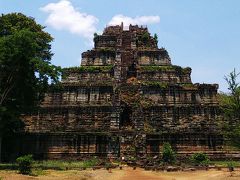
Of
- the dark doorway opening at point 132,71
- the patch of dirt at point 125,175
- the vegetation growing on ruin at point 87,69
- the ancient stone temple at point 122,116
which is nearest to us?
the patch of dirt at point 125,175

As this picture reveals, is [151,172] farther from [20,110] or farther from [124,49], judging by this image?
[124,49]

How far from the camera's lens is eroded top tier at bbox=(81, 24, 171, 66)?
128ft

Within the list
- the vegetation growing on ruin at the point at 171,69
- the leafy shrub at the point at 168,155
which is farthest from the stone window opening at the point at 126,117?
the leafy shrub at the point at 168,155

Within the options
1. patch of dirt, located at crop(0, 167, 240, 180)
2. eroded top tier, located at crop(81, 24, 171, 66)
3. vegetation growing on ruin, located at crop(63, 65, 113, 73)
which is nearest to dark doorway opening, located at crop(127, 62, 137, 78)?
eroded top tier, located at crop(81, 24, 171, 66)

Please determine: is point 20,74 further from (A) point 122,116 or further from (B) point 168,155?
(B) point 168,155

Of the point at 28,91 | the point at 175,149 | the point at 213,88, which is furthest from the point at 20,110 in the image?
the point at 213,88

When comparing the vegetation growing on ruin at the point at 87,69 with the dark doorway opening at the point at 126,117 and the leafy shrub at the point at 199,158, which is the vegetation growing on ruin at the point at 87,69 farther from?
the leafy shrub at the point at 199,158

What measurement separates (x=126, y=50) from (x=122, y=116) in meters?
10.3

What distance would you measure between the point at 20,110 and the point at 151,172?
417 inches

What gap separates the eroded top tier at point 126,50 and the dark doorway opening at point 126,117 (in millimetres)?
6997

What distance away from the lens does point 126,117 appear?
33.6m

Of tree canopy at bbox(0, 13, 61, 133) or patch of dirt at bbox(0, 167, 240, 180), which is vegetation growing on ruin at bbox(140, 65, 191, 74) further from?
patch of dirt at bbox(0, 167, 240, 180)

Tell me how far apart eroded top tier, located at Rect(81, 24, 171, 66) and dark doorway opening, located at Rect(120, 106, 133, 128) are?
7.00 meters

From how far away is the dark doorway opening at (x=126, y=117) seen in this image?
108 ft
